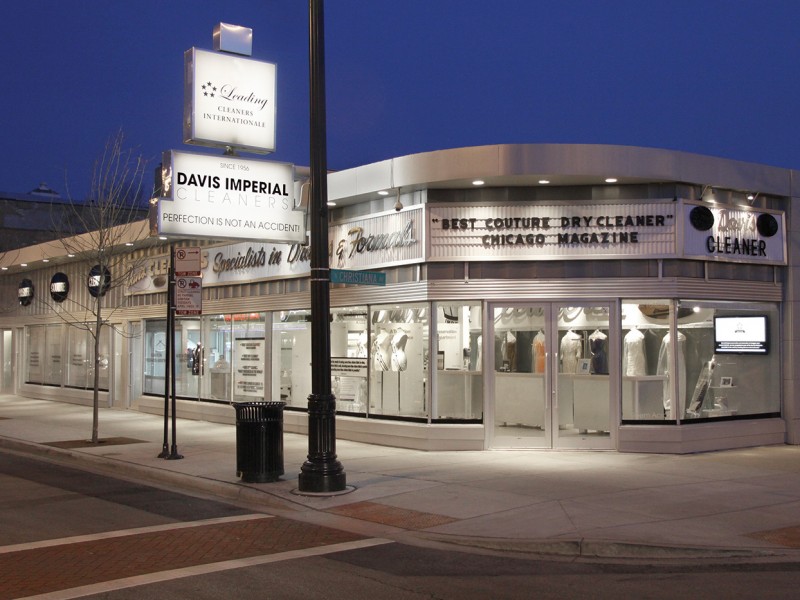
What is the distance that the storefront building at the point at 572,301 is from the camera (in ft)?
52.3

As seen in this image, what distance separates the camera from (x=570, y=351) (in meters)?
16.1

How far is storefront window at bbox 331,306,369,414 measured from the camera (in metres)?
18.2

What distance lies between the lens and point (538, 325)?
639 inches

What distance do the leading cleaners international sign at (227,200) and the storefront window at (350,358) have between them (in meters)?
2.73

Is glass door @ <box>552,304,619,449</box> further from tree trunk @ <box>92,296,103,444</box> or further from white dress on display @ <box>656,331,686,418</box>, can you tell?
tree trunk @ <box>92,296,103,444</box>

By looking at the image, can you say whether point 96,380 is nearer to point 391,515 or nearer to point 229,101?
point 229,101

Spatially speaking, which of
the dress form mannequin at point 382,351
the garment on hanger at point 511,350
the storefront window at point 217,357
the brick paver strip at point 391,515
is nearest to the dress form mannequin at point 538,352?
the garment on hanger at point 511,350

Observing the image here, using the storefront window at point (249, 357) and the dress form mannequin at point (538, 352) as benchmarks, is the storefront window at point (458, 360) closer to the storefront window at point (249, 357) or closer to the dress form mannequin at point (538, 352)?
the dress form mannequin at point (538, 352)

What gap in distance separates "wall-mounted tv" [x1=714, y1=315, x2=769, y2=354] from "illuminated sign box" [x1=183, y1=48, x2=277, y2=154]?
938 cm

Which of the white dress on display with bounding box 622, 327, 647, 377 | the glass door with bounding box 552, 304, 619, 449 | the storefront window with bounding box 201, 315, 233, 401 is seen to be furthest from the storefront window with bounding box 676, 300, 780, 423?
the storefront window with bounding box 201, 315, 233, 401

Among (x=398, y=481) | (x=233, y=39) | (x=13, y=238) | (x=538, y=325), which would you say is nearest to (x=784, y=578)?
(x=398, y=481)

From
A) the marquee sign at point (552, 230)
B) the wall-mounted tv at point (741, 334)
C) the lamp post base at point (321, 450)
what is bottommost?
the lamp post base at point (321, 450)

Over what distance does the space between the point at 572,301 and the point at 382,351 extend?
401 centimetres

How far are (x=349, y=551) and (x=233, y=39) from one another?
33.1 feet
